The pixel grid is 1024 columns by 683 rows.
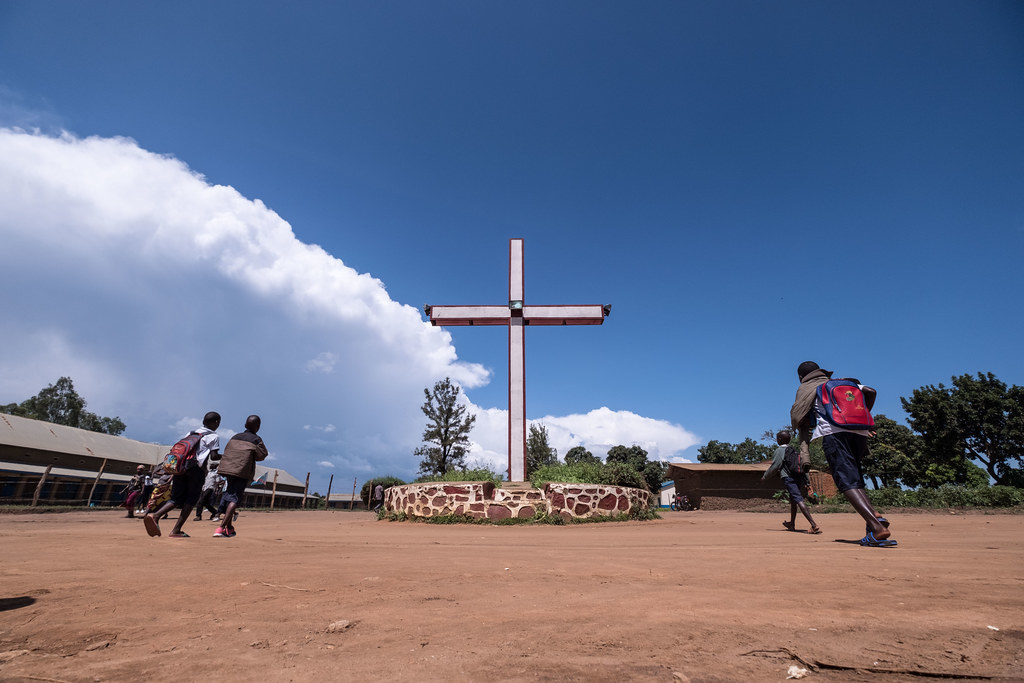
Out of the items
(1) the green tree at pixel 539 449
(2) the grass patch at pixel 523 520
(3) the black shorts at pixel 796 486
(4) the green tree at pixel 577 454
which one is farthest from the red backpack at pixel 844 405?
(4) the green tree at pixel 577 454

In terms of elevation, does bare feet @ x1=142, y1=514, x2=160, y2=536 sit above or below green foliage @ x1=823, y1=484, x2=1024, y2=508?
below

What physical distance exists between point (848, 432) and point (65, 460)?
4111 centimetres

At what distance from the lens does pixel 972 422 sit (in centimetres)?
3095

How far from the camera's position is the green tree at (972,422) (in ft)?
97.8

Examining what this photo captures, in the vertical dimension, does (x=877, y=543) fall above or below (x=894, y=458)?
below

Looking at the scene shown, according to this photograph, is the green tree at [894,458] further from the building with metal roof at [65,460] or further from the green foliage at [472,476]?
the building with metal roof at [65,460]

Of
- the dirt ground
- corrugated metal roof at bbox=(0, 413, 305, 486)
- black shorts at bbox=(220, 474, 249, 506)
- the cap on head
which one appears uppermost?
corrugated metal roof at bbox=(0, 413, 305, 486)

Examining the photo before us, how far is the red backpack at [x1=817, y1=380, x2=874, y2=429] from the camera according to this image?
444cm

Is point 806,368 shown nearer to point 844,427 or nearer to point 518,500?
point 844,427

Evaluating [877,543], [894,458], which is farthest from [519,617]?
[894,458]

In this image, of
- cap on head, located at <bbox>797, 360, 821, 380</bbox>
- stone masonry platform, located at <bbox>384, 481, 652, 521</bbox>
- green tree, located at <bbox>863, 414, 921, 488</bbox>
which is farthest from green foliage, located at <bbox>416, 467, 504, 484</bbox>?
green tree, located at <bbox>863, 414, 921, 488</bbox>

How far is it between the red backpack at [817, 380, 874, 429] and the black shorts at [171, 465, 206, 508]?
23.4ft

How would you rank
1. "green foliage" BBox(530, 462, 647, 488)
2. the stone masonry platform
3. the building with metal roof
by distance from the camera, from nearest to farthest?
the stone masonry platform, "green foliage" BBox(530, 462, 647, 488), the building with metal roof

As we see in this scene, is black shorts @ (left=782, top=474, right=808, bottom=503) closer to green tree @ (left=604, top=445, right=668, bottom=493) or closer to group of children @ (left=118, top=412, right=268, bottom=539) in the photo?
group of children @ (left=118, top=412, right=268, bottom=539)
